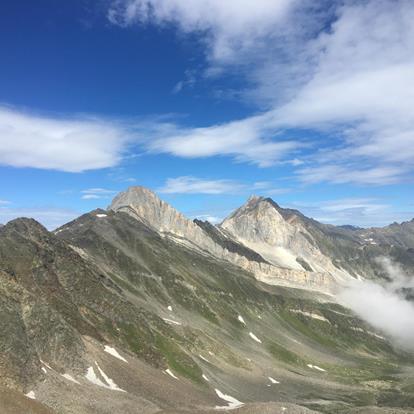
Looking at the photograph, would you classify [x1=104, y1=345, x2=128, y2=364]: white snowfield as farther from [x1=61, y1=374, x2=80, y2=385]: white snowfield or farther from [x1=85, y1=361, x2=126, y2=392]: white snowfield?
[x1=61, y1=374, x2=80, y2=385]: white snowfield

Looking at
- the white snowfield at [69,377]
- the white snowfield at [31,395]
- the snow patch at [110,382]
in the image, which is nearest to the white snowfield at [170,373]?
the snow patch at [110,382]

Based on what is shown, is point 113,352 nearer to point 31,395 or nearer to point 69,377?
point 69,377

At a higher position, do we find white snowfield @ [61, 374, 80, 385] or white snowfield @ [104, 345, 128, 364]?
white snowfield @ [104, 345, 128, 364]

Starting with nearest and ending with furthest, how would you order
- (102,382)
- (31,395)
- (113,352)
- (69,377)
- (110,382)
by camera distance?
(31,395), (69,377), (102,382), (110,382), (113,352)

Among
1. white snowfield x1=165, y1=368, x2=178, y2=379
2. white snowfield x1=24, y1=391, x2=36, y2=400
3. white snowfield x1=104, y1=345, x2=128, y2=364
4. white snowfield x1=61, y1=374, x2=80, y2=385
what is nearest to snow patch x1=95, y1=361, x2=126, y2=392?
white snowfield x1=61, y1=374, x2=80, y2=385

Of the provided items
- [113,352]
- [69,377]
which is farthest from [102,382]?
[113,352]

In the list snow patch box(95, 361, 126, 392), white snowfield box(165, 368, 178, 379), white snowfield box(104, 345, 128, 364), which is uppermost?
white snowfield box(104, 345, 128, 364)

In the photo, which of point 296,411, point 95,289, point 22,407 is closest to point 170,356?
point 95,289

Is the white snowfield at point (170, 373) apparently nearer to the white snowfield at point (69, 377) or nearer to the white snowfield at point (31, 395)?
the white snowfield at point (69, 377)

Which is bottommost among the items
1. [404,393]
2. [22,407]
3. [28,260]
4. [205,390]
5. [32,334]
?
[404,393]

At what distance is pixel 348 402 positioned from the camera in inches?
6422

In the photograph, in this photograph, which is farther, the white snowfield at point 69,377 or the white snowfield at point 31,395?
the white snowfield at point 69,377

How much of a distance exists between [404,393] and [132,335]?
11631 cm

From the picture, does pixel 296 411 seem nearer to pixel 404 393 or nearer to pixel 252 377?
pixel 252 377
